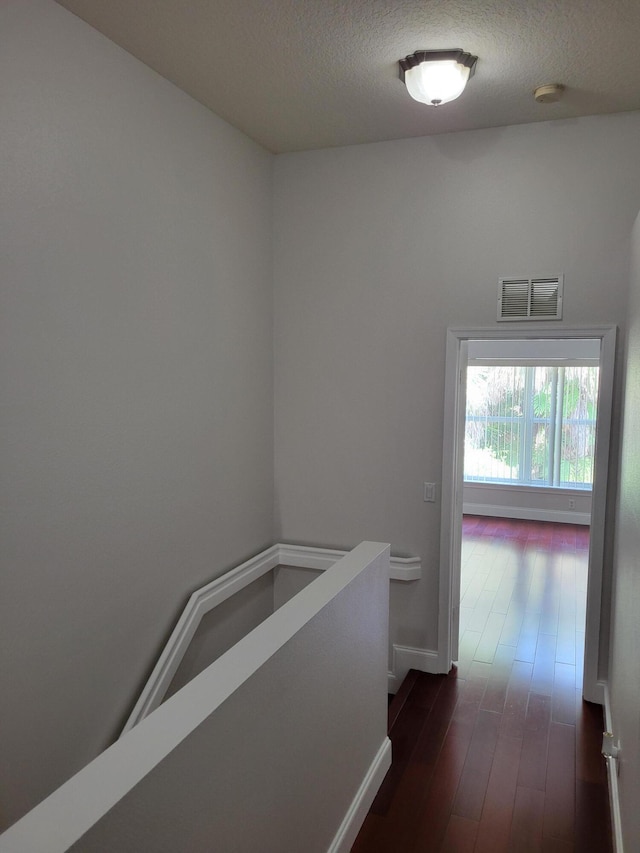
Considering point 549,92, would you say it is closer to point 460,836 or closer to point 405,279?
point 405,279

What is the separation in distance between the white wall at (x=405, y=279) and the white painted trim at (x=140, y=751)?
1.85m

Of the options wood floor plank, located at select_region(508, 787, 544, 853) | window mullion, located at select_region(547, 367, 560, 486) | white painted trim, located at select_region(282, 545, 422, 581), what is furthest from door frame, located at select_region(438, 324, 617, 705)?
window mullion, located at select_region(547, 367, 560, 486)

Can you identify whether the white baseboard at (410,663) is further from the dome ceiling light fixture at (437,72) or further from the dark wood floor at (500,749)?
the dome ceiling light fixture at (437,72)

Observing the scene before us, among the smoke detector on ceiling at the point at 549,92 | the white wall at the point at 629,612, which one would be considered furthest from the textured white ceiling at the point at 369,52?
the white wall at the point at 629,612

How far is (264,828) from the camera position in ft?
5.59

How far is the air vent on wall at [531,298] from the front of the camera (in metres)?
3.29

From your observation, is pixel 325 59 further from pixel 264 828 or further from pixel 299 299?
pixel 264 828

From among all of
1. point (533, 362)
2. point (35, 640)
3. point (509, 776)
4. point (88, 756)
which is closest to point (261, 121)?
point (35, 640)

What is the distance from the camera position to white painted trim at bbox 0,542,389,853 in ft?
3.35

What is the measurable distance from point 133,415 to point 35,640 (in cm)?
97

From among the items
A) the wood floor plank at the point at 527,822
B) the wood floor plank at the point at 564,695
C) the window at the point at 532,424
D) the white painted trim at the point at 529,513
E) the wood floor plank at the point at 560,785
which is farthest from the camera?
the window at the point at 532,424

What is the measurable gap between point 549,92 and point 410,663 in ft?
10.5

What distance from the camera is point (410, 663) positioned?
3.77 metres

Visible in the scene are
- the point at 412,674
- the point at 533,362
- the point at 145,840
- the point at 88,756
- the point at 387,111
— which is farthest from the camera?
the point at 533,362
